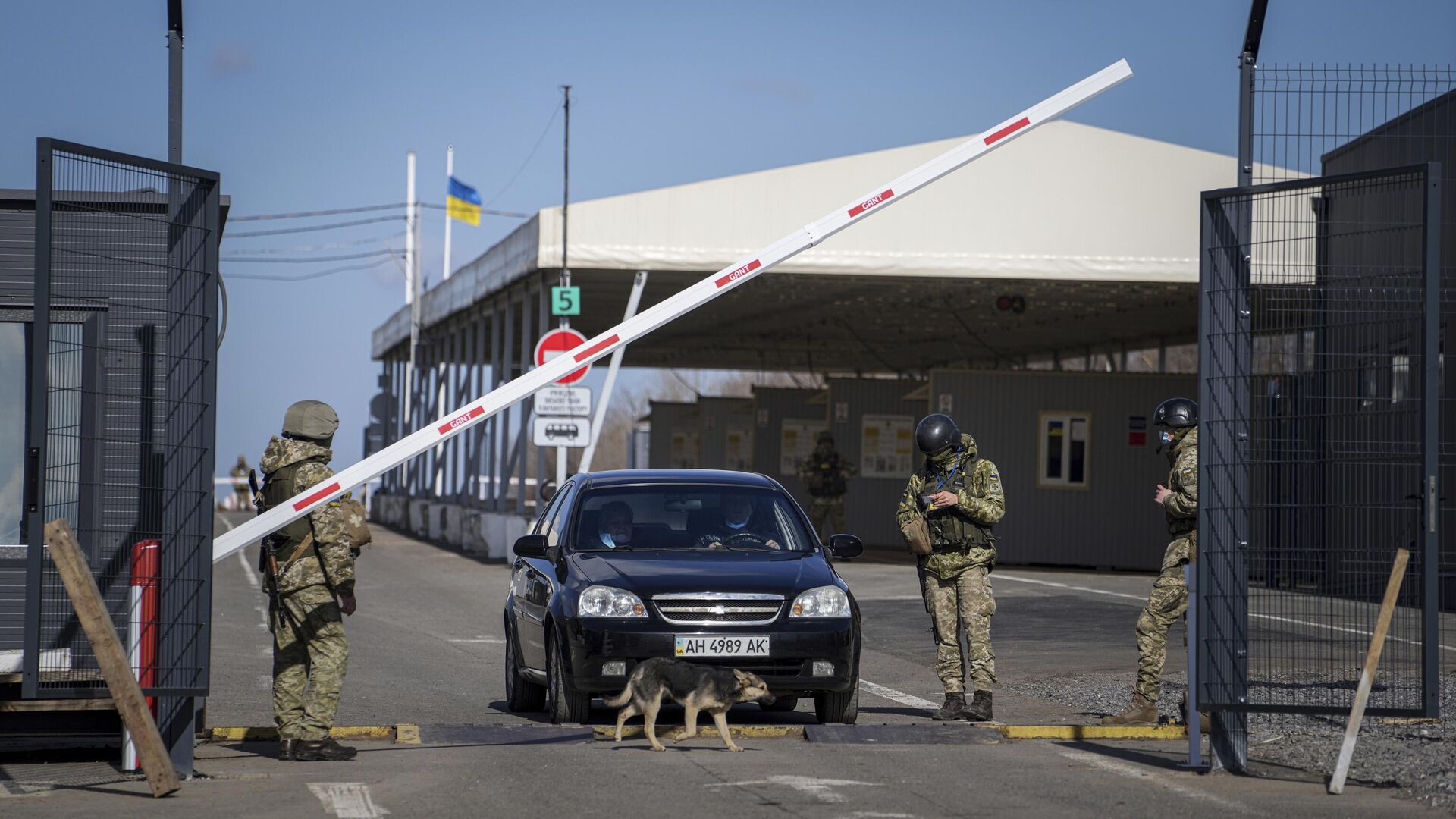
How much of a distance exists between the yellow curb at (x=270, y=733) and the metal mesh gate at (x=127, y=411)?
1.07 meters

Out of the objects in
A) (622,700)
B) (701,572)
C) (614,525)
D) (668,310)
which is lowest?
(622,700)

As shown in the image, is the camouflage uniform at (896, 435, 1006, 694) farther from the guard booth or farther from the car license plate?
the guard booth

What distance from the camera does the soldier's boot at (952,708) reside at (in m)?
10.5

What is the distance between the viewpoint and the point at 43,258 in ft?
24.6

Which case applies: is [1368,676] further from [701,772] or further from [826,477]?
[826,477]

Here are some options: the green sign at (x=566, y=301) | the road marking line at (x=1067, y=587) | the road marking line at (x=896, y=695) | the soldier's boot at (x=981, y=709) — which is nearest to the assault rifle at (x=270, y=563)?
the soldier's boot at (x=981, y=709)

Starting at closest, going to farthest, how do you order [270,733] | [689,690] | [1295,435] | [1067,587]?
[1295,435] → [689,690] → [270,733] → [1067,587]

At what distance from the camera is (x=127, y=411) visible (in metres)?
9.36

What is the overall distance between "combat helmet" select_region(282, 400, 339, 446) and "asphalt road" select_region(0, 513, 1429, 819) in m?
1.64

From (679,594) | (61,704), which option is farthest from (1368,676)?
(61,704)

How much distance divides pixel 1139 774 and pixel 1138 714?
1.99 m

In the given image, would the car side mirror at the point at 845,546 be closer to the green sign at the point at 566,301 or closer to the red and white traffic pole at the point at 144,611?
the red and white traffic pole at the point at 144,611

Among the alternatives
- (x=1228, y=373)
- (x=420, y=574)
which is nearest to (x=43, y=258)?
(x=1228, y=373)

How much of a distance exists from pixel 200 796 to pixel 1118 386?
24145 millimetres
